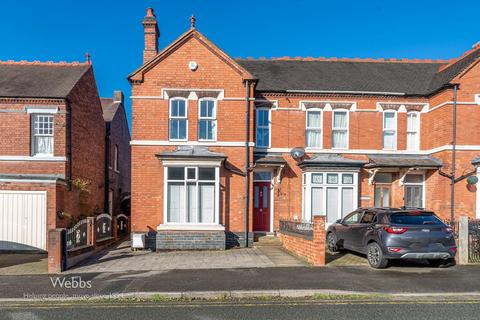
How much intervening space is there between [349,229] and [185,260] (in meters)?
5.50

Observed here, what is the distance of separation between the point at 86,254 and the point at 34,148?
637 centimetres

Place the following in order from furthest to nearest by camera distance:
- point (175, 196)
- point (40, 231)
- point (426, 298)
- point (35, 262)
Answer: point (175, 196) < point (40, 231) < point (35, 262) < point (426, 298)

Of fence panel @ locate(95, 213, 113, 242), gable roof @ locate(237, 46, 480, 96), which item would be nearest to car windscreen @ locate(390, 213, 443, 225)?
gable roof @ locate(237, 46, 480, 96)

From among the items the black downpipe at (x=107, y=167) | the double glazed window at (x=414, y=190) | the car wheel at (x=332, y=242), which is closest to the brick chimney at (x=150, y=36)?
the black downpipe at (x=107, y=167)

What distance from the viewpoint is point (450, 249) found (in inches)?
383

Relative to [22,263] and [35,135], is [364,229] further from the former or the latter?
[35,135]

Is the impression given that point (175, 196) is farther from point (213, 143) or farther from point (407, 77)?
point (407, 77)

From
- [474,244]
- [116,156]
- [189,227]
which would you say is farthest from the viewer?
[116,156]

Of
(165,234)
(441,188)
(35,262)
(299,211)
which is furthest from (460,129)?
(35,262)

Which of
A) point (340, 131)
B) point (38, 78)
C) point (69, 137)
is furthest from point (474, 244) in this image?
point (38, 78)

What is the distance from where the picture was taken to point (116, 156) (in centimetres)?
2355

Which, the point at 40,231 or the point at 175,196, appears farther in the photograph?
the point at 175,196

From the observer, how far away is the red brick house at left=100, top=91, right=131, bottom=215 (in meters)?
21.7

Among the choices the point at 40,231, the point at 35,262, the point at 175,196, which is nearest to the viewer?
the point at 35,262
